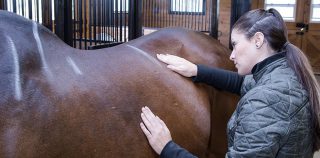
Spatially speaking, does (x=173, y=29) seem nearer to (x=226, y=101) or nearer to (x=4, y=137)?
(x=226, y=101)

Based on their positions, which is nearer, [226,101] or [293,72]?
[293,72]

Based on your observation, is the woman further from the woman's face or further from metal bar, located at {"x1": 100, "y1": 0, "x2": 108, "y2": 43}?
metal bar, located at {"x1": 100, "y1": 0, "x2": 108, "y2": 43}

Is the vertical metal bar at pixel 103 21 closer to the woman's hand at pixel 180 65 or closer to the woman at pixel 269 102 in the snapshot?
the woman's hand at pixel 180 65

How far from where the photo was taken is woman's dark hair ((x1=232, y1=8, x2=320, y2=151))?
1.25 meters

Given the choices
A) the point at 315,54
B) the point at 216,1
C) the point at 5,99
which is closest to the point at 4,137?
the point at 5,99

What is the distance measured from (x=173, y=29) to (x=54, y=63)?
2.67 feet

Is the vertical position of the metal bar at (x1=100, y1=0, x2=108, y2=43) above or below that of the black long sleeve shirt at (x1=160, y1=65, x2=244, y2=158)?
above

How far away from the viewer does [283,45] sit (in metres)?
1.34

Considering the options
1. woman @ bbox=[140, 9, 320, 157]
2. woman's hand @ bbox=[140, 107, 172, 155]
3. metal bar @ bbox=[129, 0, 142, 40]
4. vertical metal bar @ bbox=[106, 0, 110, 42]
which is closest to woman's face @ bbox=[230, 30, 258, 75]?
woman @ bbox=[140, 9, 320, 157]

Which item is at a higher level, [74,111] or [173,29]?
[173,29]

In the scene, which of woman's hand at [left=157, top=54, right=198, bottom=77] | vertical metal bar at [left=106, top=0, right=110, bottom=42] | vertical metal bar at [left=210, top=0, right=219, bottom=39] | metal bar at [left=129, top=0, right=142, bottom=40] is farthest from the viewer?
vertical metal bar at [left=210, top=0, right=219, bottom=39]

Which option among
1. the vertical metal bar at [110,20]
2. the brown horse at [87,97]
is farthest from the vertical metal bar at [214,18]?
the brown horse at [87,97]

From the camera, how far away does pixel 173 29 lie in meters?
2.09

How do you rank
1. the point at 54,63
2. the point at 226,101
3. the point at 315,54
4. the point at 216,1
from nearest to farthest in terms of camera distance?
the point at 54,63 < the point at 226,101 < the point at 216,1 < the point at 315,54
